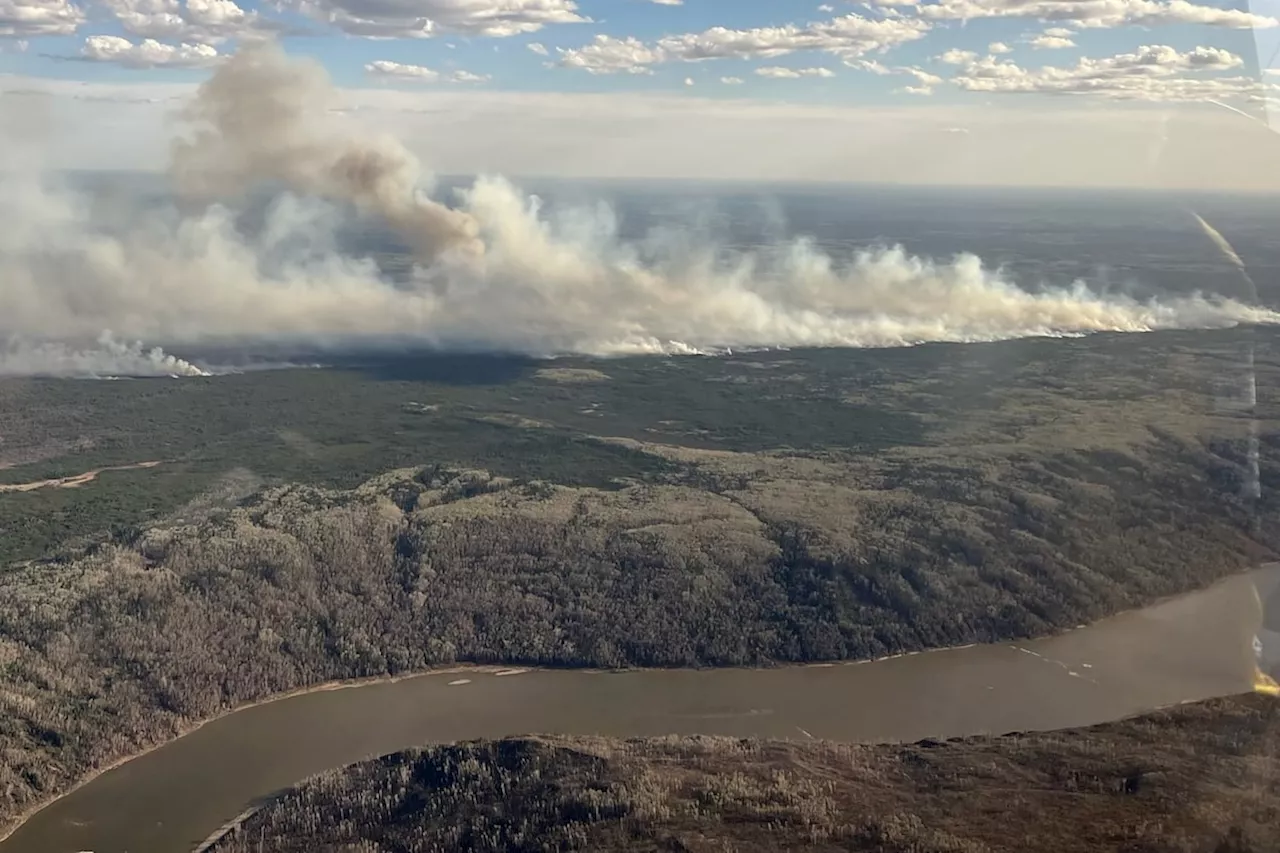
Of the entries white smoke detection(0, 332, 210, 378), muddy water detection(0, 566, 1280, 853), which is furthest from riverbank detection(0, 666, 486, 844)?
white smoke detection(0, 332, 210, 378)

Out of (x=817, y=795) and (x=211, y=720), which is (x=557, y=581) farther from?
(x=817, y=795)

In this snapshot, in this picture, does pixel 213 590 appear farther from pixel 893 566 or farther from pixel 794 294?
pixel 794 294

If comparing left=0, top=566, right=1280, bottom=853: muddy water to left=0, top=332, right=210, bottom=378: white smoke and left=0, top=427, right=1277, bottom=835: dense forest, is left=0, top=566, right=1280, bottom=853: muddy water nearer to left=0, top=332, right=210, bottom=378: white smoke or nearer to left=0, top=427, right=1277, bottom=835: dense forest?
left=0, top=427, right=1277, bottom=835: dense forest

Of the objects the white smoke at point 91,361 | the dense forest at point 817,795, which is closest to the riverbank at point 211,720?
the dense forest at point 817,795

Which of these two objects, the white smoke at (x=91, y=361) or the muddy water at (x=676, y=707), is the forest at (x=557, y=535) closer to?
the muddy water at (x=676, y=707)

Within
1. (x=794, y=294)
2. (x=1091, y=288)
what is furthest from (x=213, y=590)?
(x=1091, y=288)
